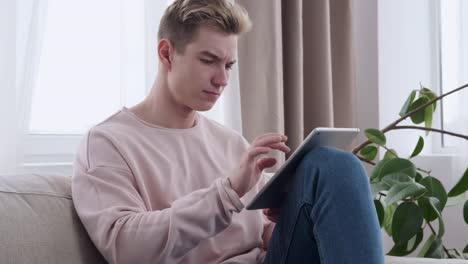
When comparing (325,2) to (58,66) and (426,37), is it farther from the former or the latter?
(58,66)

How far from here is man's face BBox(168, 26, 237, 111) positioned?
1448 mm

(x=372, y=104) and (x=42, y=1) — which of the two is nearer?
(x=42, y=1)

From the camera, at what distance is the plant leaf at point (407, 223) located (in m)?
1.81

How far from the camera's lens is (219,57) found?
1461 mm

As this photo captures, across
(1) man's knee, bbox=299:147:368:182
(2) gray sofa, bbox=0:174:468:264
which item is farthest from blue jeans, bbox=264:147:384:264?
(2) gray sofa, bbox=0:174:468:264

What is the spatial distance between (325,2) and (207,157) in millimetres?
1093

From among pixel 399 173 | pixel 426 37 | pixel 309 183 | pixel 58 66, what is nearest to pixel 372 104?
pixel 426 37

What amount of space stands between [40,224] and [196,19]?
60 cm

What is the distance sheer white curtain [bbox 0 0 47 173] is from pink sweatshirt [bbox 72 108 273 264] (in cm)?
32

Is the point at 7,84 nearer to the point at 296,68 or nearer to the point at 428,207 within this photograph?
the point at 296,68

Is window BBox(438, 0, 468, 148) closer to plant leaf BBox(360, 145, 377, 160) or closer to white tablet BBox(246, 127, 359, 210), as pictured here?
plant leaf BBox(360, 145, 377, 160)

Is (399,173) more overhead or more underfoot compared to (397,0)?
more underfoot

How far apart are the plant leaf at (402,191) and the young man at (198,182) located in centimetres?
36

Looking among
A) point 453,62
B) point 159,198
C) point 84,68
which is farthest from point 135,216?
point 453,62
